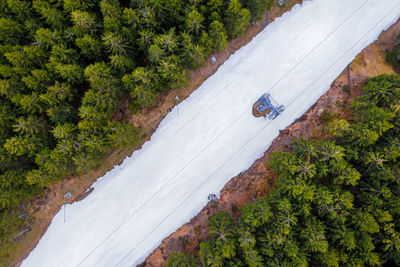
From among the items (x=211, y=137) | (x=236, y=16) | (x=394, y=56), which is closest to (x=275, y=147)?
(x=211, y=137)

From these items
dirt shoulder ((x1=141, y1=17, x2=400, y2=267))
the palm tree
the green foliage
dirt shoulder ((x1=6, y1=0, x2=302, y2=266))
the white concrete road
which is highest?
the green foliage

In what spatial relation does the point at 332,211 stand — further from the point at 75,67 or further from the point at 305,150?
the point at 75,67

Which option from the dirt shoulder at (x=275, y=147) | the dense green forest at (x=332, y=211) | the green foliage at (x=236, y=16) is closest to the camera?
the dense green forest at (x=332, y=211)

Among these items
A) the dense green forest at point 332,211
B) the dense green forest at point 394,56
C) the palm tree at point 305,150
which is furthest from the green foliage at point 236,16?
the dense green forest at point 394,56

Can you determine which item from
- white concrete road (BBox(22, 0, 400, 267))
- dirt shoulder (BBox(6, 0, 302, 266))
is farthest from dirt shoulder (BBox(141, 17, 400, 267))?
dirt shoulder (BBox(6, 0, 302, 266))

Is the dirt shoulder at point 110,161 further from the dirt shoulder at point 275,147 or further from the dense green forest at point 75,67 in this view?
the dirt shoulder at point 275,147

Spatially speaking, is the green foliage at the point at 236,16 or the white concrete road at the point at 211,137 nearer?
the green foliage at the point at 236,16

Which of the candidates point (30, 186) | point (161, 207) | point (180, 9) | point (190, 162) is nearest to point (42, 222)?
point (30, 186)

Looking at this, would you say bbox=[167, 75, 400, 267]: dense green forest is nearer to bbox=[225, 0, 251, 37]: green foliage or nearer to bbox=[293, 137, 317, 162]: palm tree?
bbox=[293, 137, 317, 162]: palm tree
